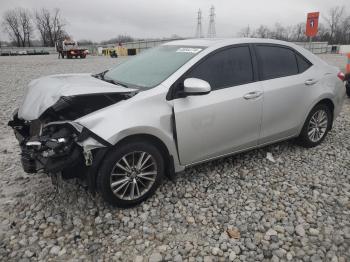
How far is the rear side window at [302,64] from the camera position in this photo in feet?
13.4

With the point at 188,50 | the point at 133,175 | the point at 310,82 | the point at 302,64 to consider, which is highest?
the point at 188,50

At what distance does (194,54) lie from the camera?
3303 millimetres

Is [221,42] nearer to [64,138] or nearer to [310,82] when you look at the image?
[310,82]

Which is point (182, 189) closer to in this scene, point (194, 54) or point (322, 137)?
point (194, 54)

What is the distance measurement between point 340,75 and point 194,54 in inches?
103

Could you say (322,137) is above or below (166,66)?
below

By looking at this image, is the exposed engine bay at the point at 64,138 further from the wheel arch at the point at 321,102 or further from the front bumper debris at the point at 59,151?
the wheel arch at the point at 321,102

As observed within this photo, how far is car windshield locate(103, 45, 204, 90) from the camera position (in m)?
3.23

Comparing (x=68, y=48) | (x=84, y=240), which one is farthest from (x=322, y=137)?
(x=68, y=48)

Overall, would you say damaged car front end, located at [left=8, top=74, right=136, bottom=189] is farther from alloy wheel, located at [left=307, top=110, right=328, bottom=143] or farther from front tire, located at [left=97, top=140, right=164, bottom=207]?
alloy wheel, located at [left=307, top=110, right=328, bottom=143]

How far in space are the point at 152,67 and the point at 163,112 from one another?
828 mm

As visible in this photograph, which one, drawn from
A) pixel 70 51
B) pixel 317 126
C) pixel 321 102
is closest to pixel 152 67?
pixel 321 102

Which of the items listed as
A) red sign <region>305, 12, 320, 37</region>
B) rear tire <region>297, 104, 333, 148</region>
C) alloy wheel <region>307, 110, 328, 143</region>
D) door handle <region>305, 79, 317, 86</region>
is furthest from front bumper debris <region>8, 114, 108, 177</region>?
red sign <region>305, 12, 320, 37</region>

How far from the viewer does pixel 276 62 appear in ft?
12.6
